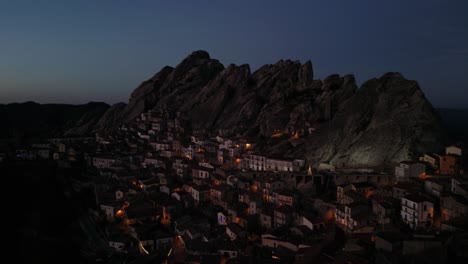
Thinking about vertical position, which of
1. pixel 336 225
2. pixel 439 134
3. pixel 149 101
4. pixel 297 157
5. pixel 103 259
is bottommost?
pixel 103 259

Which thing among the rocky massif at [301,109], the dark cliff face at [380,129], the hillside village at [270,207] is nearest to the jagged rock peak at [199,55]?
the rocky massif at [301,109]

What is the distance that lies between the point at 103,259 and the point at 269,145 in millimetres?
27908

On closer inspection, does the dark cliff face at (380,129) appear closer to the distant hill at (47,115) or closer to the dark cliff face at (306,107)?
the dark cliff face at (306,107)

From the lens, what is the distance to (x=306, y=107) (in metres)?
60.9

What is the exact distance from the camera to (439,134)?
144ft

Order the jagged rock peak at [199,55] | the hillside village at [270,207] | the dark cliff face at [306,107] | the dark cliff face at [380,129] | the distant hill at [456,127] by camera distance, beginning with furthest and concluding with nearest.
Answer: the jagged rock peak at [199,55], the distant hill at [456,127], the dark cliff face at [306,107], the dark cliff face at [380,129], the hillside village at [270,207]

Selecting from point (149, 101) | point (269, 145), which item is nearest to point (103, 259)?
point (269, 145)

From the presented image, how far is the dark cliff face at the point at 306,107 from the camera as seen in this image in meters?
43.7

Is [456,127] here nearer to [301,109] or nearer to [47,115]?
[301,109]

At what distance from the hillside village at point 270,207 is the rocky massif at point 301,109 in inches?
101

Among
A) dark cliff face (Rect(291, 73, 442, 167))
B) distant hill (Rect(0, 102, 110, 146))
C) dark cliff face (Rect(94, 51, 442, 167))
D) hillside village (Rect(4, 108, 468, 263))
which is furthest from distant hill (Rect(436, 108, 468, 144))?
distant hill (Rect(0, 102, 110, 146))

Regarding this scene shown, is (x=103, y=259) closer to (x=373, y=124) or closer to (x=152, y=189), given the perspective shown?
(x=152, y=189)

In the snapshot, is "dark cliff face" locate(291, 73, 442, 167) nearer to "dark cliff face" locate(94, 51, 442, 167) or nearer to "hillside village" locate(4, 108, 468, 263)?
"dark cliff face" locate(94, 51, 442, 167)

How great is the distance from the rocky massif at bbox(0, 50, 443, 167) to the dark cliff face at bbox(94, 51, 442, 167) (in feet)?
0.34
